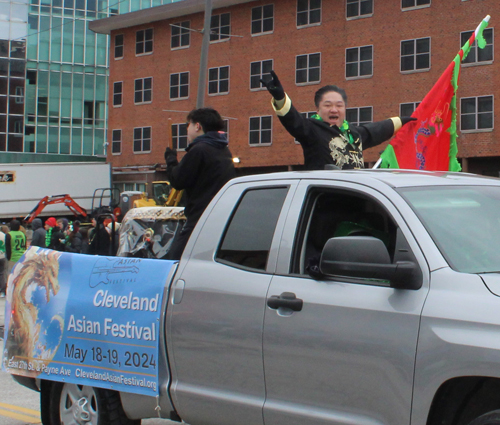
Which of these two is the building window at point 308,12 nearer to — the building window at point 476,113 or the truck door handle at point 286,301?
the building window at point 476,113

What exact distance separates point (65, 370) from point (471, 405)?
108 inches

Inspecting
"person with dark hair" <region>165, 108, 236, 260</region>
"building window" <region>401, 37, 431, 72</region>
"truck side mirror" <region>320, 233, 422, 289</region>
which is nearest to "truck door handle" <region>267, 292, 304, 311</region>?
"truck side mirror" <region>320, 233, 422, 289</region>

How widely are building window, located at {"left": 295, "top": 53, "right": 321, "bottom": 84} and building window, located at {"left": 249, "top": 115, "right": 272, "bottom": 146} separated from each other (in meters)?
3.05

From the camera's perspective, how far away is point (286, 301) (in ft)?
12.8

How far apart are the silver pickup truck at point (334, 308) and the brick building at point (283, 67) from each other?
32.4 m

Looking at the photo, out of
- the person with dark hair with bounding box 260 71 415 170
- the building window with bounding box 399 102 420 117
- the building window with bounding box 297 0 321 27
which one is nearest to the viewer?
the person with dark hair with bounding box 260 71 415 170

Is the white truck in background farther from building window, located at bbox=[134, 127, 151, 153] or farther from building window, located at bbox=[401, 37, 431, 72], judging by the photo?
building window, located at bbox=[401, 37, 431, 72]

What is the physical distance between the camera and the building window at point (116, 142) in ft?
175

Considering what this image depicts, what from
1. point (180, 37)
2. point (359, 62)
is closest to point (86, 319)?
point (359, 62)

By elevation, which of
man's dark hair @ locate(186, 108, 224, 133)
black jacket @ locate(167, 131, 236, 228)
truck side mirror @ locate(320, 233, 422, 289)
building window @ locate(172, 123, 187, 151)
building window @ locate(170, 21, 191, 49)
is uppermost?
building window @ locate(170, 21, 191, 49)

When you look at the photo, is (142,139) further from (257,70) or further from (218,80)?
(257,70)

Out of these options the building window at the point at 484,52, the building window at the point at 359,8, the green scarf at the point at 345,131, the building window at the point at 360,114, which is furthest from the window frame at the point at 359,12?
the green scarf at the point at 345,131

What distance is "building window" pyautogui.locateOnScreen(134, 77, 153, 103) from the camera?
2020 inches

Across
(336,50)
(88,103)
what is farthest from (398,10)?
(88,103)
